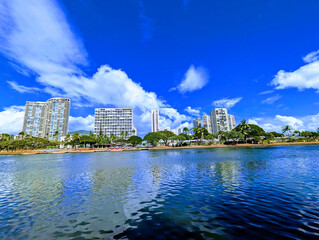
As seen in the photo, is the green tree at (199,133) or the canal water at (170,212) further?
the green tree at (199,133)

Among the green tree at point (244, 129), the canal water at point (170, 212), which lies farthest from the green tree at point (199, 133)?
the canal water at point (170, 212)

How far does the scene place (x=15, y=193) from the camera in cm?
1642

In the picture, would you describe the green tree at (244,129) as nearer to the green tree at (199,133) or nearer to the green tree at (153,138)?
the green tree at (199,133)

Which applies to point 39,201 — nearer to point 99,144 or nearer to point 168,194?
point 168,194

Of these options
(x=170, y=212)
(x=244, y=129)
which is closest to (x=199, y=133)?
(x=244, y=129)

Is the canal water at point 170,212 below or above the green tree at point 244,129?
below

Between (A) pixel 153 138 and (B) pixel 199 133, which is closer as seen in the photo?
(A) pixel 153 138

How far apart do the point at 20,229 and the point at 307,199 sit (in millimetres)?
18888

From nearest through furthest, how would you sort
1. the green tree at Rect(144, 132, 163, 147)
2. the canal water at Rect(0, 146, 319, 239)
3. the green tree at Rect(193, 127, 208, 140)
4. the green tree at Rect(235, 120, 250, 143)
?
1. the canal water at Rect(0, 146, 319, 239)
2. the green tree at Rect(235, 120, 250, 143)
3. the green tree at Rect(193, 127, 208, 140)
4. the green tree at Rect(144, 132, 163, 147)

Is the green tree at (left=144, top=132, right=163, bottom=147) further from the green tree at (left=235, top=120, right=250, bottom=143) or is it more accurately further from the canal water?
the canal water

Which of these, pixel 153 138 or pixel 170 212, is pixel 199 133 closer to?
pixel 153 138

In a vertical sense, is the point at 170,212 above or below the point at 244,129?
below

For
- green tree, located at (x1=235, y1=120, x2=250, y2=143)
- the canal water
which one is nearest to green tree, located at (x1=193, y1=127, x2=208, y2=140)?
green tree, located at (x1=235, y1=120, x2=250, y2=143)

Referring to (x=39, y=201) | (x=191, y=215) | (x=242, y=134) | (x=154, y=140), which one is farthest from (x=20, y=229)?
(x=154, y=140)
